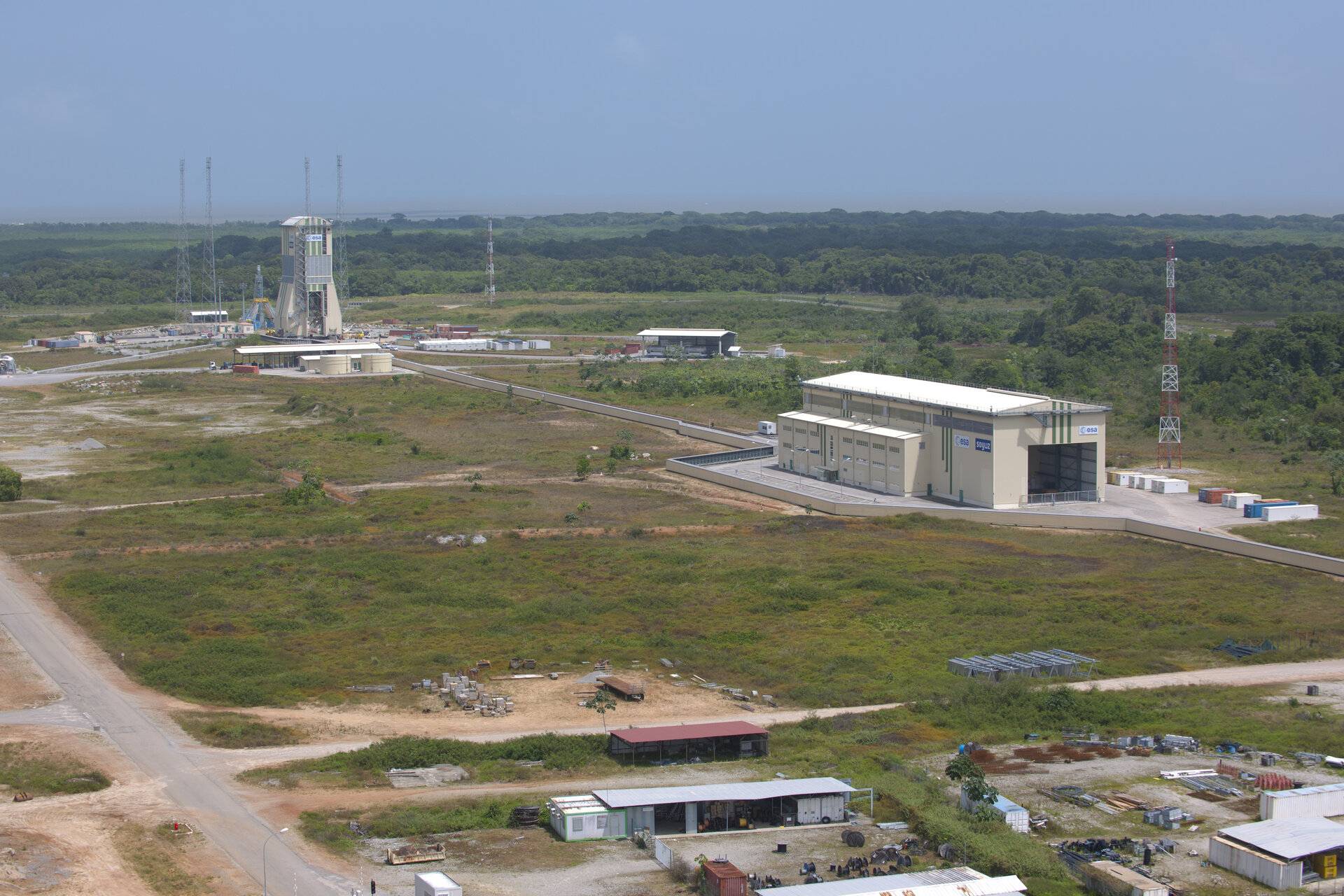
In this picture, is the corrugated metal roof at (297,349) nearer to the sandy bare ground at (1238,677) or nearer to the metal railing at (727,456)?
the metal railing at (727,456)

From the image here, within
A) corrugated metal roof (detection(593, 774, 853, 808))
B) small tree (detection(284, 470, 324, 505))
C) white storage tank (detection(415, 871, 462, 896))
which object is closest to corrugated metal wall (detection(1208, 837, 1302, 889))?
corrugated metal roof (detection(593, 774, 853, 808))

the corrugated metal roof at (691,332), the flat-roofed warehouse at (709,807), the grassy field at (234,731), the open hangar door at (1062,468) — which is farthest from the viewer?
the corrugated metal roof at (691,332)


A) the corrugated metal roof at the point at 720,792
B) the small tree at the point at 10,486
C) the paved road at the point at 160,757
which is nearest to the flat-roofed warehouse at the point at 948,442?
the corrugated metal roof at the point at 720,792

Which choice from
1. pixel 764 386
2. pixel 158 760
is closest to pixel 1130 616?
pixel 158 760

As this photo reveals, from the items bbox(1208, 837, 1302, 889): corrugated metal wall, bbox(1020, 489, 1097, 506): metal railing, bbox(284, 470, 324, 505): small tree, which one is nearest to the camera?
bbox(1208, 837, 1302, 889): corrugated metal wall

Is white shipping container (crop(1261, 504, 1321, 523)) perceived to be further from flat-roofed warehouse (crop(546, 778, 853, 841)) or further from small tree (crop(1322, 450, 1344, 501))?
flat-roofed warehouse (crop(546, 778, 853, 841))

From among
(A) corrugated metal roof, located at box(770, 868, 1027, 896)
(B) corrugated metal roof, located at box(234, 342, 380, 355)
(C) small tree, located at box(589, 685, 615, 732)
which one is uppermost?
(B) corrugated metal roof, located at box(234, 342, 380, 355)

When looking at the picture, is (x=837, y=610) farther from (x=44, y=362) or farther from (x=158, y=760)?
(x=44, y=362)

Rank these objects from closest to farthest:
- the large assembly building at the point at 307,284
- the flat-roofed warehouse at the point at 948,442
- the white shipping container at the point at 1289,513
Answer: the white shipping container at the point at 1289,513 → the flat-roofed warehouse at the point at 948,442 → the large assembly building at the point at 307,284
